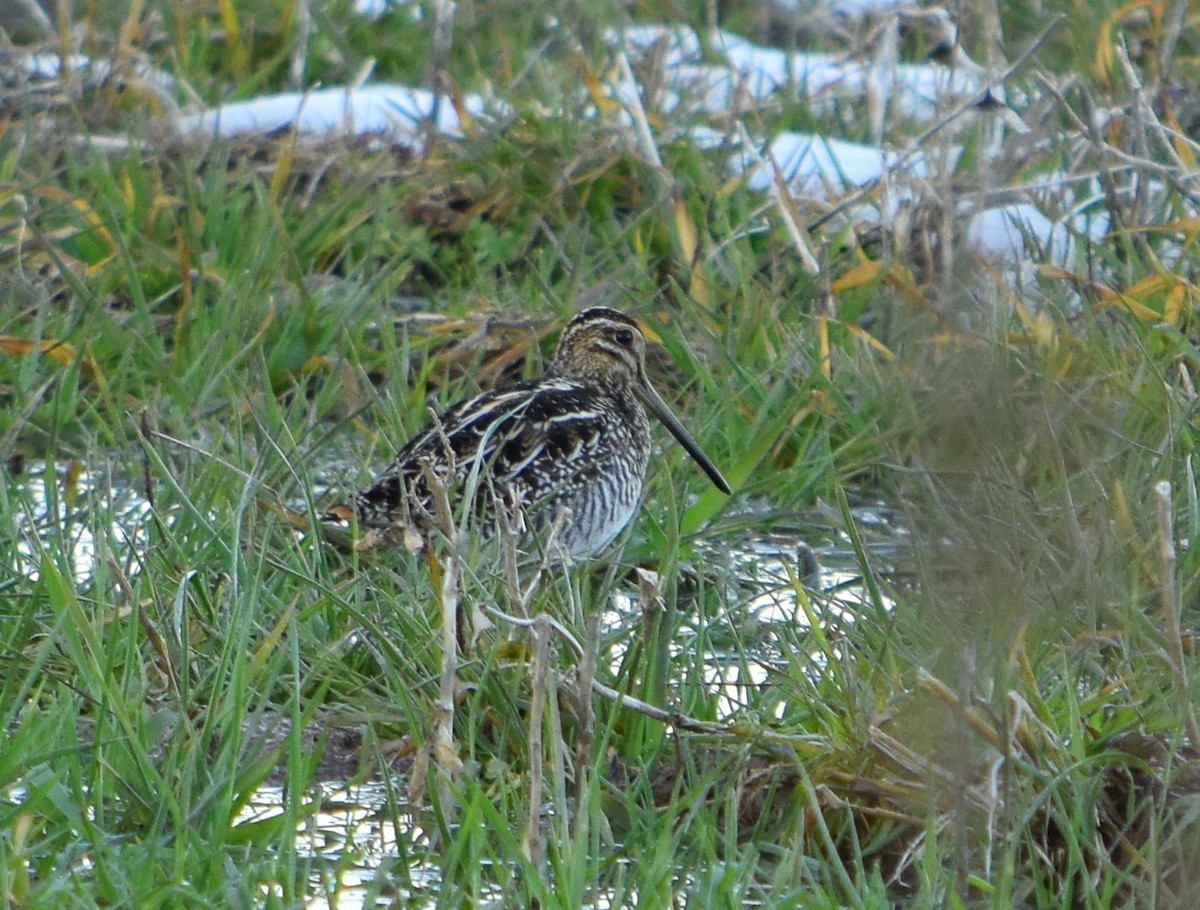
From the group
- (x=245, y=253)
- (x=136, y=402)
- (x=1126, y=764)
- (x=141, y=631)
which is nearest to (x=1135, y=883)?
(x=1126, y=764)

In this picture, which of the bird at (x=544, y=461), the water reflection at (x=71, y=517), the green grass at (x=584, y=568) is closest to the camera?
the green grass at (x=584, y=568)

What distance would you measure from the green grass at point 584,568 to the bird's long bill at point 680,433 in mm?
71

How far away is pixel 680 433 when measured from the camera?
437 centimetres

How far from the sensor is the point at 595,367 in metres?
4.68

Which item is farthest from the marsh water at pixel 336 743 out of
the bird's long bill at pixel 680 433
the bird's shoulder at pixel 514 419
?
the bird's shoulder at pixel 514 419

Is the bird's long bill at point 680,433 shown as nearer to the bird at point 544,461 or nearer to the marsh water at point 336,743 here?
the bird at point 544,461

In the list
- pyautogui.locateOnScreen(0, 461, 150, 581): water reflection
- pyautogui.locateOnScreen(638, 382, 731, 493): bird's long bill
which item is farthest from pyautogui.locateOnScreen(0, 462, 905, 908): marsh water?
pyautogui.locateOnScreen(638, 382, 731, 493): bird's long bill

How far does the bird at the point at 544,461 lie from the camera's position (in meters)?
3.89

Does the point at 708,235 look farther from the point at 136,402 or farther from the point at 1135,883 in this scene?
the point at 1135,883

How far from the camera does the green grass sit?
2.54 metres

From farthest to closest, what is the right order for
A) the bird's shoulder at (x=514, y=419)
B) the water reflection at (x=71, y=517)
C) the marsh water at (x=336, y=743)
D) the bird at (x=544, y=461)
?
1. the bird's shoulder at (x=514, y=419)
2. the bird at (x=544, y=461)
3. the water reflection at (x=71, y=517)
4. the marsh water at (x=336, y=743)

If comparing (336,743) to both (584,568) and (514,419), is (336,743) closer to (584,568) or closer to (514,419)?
(584,568)

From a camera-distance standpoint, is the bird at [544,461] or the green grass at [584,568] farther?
the bird at [544,461]

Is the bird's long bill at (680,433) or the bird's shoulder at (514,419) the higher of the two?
the bird's shoulder at (514,419)
